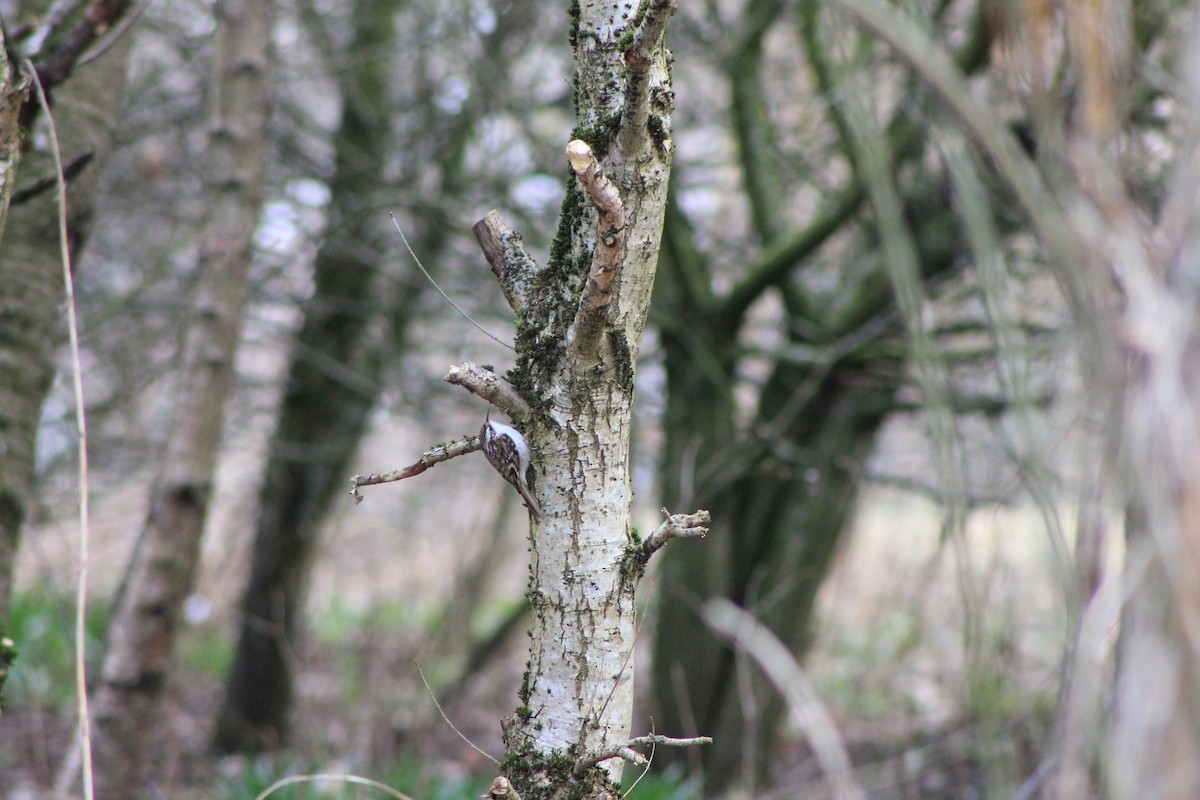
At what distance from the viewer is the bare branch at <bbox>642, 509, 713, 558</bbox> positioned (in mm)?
1187

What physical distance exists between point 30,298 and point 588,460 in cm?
165

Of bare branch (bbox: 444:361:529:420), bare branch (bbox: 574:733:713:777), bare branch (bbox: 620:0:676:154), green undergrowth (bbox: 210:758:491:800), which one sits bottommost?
green undergrowth (bbox: 210:758:491:800)

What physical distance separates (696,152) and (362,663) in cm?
337

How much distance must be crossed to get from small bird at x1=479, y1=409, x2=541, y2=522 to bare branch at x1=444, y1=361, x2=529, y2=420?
3 cm

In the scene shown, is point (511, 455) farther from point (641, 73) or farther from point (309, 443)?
point (309, 443)

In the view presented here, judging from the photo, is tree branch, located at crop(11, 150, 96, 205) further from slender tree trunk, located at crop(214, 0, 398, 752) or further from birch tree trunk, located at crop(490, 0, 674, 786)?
slender tree trunk, located at crop(214, 0, 398, 752)

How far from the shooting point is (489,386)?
1.21 m

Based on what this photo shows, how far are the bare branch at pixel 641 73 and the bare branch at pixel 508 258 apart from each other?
9.0 inches

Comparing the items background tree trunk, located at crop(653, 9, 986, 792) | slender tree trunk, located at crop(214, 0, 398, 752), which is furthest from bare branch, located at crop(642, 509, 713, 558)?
slender tree trunk, located at crop(214, 0, 398, 752)

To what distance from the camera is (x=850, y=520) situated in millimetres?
4586

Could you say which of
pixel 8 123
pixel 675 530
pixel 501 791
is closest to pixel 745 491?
pixel 675 530

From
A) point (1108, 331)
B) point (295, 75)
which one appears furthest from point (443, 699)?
point (1108, 331)

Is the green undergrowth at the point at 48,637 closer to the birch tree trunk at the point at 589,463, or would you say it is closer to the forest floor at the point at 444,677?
the forest floor at the point at 444,677

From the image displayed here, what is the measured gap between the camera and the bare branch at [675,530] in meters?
1.19
